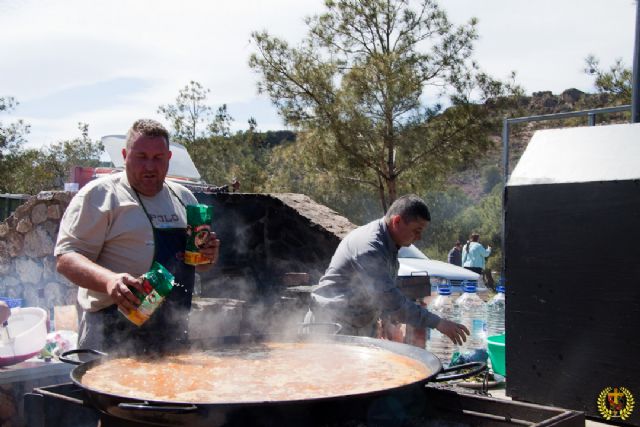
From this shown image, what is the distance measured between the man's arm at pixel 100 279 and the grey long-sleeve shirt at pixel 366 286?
1838 mm

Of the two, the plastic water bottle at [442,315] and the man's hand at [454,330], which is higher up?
the man's hand at [454,330]

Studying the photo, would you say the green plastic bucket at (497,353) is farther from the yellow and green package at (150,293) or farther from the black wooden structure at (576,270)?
the yellow and green package at (150,293)

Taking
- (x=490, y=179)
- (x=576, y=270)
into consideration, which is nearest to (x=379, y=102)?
(x=576, y=270)

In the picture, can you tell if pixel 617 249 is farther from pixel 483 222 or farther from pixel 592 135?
pixel 483 222

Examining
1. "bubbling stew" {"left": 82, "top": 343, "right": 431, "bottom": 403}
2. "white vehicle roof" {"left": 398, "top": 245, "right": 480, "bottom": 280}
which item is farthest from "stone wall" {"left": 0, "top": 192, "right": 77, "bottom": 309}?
"bubbling stew" {"left": 82, "top": 343, "right": 431, "bottom": 403}

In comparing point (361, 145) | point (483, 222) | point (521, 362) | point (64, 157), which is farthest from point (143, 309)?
point (64, 157)

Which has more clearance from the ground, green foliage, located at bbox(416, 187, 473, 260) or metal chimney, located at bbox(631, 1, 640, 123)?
metal chimney, located at bbox(631, 1, 640, 123)

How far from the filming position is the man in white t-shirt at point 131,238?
2764 mm

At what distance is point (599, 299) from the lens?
2.31 m

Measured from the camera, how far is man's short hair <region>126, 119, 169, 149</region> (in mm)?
2840

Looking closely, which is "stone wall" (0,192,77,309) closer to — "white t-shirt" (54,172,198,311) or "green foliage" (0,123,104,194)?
"white t-shirt" (54,172,198,311)

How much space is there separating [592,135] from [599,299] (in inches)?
25.5

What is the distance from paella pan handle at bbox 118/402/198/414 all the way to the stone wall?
6.24 metres

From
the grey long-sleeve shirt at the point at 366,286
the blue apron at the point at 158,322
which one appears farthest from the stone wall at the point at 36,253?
the blue apron at the point at 158,322
